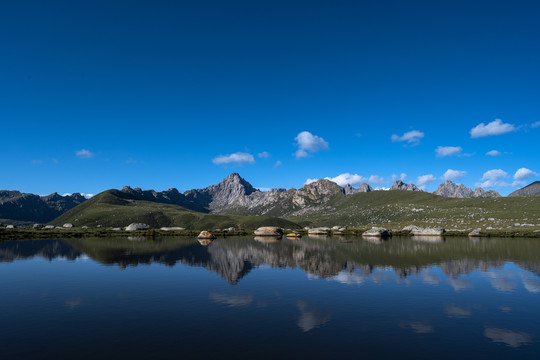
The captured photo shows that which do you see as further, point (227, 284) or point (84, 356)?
point (227, 284)

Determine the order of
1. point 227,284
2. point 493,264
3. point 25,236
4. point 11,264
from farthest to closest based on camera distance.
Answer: point 25,236, point 11,264, point 493,264, point 227,284

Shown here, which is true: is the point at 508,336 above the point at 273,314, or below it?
below

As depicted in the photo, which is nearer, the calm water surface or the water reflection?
the calm water surface

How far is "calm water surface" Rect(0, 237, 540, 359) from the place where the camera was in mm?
25781

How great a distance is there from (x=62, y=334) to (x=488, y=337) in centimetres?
4108

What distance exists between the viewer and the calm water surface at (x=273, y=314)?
25.8m

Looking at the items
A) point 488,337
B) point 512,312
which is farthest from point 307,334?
point 512,312

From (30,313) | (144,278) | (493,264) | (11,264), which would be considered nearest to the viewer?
(30,313)

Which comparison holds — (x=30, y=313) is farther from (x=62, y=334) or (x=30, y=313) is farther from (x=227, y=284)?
(x=227, y=284)

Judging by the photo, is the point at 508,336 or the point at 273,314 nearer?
the point at 508,336

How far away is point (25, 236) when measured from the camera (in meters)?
194

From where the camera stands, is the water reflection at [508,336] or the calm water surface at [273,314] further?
the water reflection at [508,336]

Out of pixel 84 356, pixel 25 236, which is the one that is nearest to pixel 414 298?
pixel 84 356

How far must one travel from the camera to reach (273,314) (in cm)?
3597
